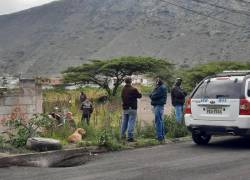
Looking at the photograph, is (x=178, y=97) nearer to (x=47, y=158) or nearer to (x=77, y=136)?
(x=77, y=136)

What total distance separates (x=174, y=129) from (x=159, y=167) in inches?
206

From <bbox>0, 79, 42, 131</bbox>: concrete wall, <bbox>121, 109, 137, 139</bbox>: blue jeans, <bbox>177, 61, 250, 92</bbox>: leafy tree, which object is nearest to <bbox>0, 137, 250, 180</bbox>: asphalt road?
<bbox>121, 109, 137, 139</bbox>: blue jeans

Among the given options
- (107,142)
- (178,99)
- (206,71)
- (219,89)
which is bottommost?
(107,142)

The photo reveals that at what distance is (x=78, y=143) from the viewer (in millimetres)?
12719

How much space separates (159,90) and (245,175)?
16.6ft

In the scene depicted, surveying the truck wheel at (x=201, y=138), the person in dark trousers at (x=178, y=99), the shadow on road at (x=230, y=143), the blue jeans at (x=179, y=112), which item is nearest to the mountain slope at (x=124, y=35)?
the person in dark trousers at (x=178, y=99)

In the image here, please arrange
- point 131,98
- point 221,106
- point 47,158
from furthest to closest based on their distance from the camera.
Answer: point 131,98 < point 221,106 < point 47,158

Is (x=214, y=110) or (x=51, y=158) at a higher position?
(x=214, y=110)

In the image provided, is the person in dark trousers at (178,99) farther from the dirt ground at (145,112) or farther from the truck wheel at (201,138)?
the truck wheel at (201,138)

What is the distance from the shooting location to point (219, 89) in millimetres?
12836

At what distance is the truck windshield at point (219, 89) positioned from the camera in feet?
41.2

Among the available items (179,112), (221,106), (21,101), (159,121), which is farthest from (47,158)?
(179,112)

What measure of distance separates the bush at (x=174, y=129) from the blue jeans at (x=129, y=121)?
1.60 m

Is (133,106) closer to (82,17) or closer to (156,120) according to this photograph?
(156,120)
